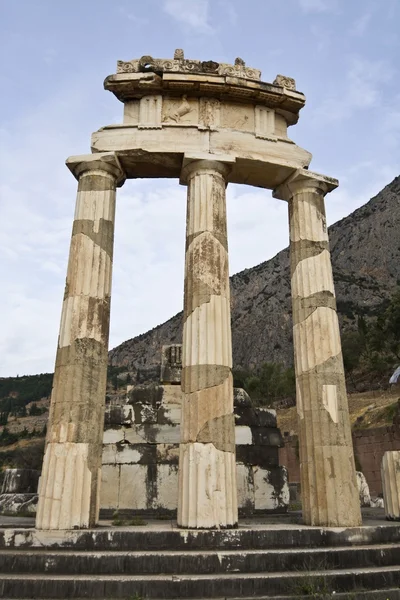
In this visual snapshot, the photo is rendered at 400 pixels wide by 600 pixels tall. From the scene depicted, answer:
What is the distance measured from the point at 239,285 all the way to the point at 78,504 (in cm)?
10351

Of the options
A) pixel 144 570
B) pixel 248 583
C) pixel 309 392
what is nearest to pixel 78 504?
pixel 144 570

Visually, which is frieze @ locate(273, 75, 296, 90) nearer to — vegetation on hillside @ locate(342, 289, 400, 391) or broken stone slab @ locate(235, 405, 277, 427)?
broken stone slab @ locate(235, 405, 277, 427)

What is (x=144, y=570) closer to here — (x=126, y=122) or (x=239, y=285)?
(x=126, y=122)

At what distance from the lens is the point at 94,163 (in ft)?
37.1

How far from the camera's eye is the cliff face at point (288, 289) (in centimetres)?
9200

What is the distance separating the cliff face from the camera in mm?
92000

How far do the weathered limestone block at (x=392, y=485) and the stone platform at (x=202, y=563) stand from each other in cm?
128

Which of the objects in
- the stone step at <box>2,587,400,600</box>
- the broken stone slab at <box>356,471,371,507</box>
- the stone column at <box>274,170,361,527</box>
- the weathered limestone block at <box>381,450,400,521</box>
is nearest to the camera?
the stone step at <box>2,587,400,600</box>

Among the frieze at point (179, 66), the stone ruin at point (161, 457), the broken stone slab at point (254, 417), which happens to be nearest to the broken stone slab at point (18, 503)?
the stone ruin at point (161, 457)

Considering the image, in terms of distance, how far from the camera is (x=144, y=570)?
272 inches

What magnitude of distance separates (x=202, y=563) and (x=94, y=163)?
877cm

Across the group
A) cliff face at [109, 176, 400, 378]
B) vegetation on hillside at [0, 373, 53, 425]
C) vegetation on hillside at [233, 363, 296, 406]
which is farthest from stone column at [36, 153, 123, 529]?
vegetation on hillside at [0, 373, 53, 425]

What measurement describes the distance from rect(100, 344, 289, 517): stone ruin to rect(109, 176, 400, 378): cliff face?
7577 centimetres

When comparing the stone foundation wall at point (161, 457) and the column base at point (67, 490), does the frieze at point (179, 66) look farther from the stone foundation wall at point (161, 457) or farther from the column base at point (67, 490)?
the column base at point (67, 490)
